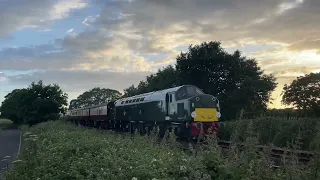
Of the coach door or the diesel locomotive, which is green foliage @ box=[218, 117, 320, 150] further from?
the coach door

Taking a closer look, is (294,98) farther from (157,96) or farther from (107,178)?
(107,178)

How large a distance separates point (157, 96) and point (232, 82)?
29495mm

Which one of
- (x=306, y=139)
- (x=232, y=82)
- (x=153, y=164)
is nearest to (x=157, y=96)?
(x=306, y=139)

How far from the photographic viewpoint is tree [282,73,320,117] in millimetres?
50219

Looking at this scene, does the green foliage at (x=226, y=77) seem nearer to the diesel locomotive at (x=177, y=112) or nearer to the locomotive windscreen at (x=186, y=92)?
the diesel locomotive at (x=177, y=112)

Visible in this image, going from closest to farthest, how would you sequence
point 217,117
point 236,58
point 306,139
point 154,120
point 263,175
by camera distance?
point 263,175 → point 306,139 → point 217,117 → point 154,120 → point 236,58

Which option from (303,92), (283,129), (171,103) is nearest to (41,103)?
(303,92)

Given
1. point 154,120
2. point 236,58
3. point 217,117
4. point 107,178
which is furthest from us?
point 236,58

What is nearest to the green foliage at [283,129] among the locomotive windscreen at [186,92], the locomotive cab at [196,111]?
the locomotive cab at [196,111]

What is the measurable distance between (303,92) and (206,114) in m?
34.1

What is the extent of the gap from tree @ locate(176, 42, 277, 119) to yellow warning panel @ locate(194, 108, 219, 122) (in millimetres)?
28917

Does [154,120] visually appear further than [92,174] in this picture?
Yes

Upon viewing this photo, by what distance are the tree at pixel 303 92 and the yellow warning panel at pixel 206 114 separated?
29.0 m

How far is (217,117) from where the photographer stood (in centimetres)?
2325
